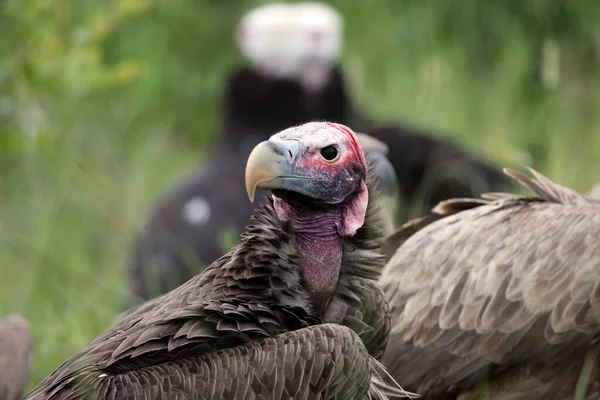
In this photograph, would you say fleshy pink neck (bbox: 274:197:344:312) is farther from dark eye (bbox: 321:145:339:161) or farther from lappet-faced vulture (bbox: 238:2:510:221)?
lappet-faced vulture (bbox: 238:2:510:221)

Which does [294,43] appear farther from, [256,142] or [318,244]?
[318,244]

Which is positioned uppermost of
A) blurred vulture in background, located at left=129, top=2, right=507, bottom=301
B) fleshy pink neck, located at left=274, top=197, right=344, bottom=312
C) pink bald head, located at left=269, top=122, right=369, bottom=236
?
pink bald head, located at left=269, top=122, right=369, bottom=236

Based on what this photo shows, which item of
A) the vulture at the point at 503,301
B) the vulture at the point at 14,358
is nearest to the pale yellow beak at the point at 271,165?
the vulture at the point at 503,301

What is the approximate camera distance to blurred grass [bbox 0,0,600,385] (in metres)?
6.71

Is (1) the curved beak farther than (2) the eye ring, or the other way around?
(2) the eye ring

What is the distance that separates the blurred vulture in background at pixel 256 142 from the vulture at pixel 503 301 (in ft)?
5.90

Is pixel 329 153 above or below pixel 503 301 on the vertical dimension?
above

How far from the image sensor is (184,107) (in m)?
11.5

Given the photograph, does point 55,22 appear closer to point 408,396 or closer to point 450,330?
point 450,330

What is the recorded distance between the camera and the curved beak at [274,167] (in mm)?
3680

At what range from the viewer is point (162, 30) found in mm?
11422

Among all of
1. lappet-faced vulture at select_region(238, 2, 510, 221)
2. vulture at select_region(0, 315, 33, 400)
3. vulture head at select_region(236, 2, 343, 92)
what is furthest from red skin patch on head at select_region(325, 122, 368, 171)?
vulture head at select_region(236, 2, 343, 92)

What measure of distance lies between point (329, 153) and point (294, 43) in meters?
5.58

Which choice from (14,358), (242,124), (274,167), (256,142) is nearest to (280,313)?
(274,167)
